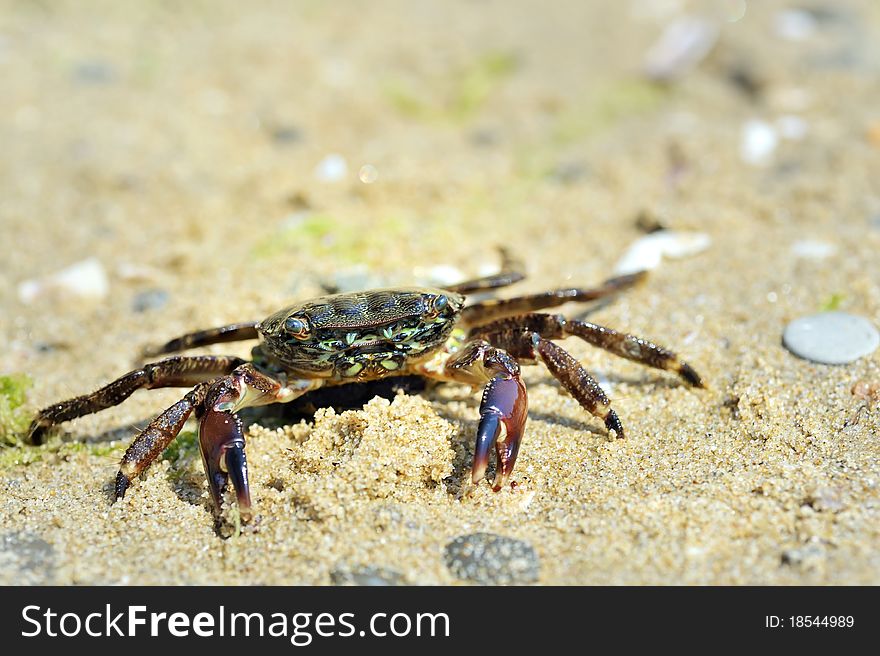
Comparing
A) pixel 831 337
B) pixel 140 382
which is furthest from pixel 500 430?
pixel 831 337

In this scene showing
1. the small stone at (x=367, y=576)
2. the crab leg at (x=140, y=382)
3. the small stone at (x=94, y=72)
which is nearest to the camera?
the small stone at (x=367, y=576)

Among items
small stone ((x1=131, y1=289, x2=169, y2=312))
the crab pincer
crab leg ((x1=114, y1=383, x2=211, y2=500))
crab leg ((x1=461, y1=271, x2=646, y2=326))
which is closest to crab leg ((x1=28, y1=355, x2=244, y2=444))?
crab leg ((x1=114, y1=383, x2=211, y2=500))

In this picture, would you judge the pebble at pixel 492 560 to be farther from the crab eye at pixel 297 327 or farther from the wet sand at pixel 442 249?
the crab eye at pixel 297 327

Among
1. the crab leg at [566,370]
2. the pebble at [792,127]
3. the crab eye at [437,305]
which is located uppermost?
the pebble at [792,127]

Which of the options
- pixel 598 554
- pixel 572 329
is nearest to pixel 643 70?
pixel 572 329

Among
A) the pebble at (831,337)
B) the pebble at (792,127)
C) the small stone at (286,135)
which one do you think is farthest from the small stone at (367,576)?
the pebble at (792,127)

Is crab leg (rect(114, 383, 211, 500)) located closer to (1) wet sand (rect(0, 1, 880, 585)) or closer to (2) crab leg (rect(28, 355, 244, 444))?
(1) wet sand (rect(0, 1, 880, 585))
